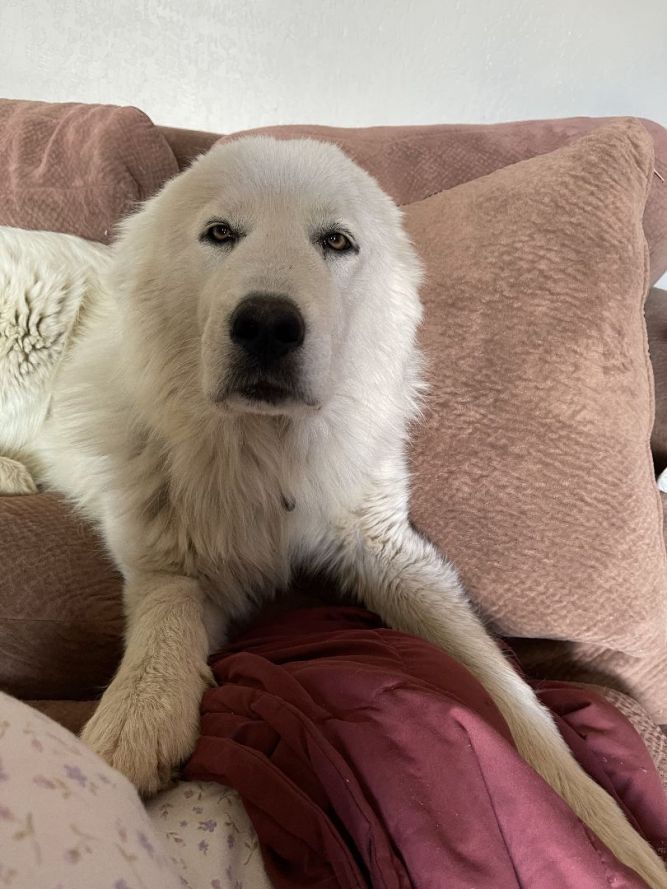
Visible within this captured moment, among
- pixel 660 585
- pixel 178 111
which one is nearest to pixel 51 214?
pixel 178 111

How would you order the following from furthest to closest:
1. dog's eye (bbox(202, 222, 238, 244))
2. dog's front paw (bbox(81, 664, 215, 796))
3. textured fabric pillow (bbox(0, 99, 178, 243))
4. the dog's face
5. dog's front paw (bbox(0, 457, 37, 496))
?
textured fabric pillow (bbox(0, 99, 178, 243)) < dog's front paw (bbox(0, 457, 37, 496)) < dog's eye (bbox(202, 222, 238, 244)) < the dog's face < dog's front paw (bbox(81, 664, 215, 796))

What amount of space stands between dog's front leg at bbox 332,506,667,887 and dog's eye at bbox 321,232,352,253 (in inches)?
26.6

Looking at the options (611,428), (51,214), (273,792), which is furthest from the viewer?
(51,214)

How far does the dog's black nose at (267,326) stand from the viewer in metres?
1.19

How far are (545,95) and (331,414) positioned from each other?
244 cm

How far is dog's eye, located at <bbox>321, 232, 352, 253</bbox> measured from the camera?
4.90 feet

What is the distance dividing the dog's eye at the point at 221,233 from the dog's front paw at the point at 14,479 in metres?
0.95

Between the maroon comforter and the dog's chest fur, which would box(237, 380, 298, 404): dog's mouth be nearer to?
the dog's chest fur

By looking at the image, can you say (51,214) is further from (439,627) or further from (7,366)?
(439,627)

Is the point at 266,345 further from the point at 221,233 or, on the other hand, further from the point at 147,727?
the point at 147,727

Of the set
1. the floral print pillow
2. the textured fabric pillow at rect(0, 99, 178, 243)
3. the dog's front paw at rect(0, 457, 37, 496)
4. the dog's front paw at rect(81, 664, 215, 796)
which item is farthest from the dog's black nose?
the textured fabric pillow at rect(0, 99, 178, 243)

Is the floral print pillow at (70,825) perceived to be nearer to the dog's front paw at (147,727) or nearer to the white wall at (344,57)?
the dog's front paw at (147,727)

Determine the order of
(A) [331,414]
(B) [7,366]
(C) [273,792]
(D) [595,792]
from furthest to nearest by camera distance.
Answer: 1. (B) [7,366]
2. (A) [331,414]
3. (D) [595,792]
4. (C) [273,792]

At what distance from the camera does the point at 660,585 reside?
1499mm
